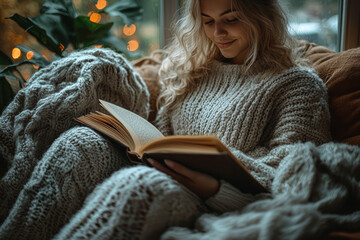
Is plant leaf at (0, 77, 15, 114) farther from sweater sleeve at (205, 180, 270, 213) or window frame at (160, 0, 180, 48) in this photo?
window frame at (160, 0, 180, 48)

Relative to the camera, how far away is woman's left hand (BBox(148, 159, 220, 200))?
0.69m

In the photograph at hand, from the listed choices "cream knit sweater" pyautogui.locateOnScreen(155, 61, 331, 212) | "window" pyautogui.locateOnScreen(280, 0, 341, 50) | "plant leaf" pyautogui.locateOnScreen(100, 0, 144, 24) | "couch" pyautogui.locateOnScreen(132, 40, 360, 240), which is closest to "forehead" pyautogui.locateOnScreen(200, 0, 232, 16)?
"cream knit sweater" pyautogui.locateOnScreen(155, 61, 331, 212)

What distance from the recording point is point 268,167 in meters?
0.82

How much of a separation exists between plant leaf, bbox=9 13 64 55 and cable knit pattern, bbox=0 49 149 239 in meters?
0.29

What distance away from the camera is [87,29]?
1.41 meters

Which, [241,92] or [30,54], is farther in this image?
[30,54]

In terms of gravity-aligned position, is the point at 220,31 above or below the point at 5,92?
above

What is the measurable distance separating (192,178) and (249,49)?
2.09 ft

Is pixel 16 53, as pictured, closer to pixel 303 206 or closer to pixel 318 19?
pixel 303 206

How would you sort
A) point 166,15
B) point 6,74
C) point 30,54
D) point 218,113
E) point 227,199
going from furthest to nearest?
point 166,15
point 30,54
point 6,74
point 218,113
point 227,199

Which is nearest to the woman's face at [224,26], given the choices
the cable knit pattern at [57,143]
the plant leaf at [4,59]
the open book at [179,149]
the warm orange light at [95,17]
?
the cable knit pattern at [57,143]

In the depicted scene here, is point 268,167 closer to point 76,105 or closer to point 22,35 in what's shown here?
point 76,105

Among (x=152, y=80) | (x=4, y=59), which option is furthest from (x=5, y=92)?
(x=152, y=80)

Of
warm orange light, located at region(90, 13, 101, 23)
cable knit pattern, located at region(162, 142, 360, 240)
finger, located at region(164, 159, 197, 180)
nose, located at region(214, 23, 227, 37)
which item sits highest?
warm orange light, located at region(90, 13, 101, 23)
